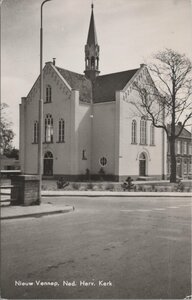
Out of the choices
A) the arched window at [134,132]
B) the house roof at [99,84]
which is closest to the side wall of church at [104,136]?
the house roof at [99,84]


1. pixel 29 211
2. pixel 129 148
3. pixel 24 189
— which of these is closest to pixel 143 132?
pixel 129 148

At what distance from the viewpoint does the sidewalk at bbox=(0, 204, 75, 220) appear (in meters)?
11.7

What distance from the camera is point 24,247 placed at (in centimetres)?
746

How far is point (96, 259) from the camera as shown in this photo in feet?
21.7

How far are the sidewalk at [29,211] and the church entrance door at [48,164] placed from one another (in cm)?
2496

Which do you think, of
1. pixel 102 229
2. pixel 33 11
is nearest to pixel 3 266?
pixel 102 229

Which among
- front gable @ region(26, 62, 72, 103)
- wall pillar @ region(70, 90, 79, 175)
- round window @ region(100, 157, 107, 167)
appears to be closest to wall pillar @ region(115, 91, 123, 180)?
round window @ region(100, 157, 107, 167)

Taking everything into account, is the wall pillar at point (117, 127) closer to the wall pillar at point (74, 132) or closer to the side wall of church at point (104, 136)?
the side wall of church at point (104, 136)

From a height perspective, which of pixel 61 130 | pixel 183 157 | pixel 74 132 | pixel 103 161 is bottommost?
pixel 103 161

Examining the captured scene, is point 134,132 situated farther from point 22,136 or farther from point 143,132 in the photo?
point 22,136

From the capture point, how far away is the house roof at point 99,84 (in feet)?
128

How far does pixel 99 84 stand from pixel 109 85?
1688 mm

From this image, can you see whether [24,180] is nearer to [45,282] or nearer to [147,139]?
[45,282]

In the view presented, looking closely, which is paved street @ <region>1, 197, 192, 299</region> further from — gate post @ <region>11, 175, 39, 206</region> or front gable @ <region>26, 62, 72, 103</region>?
front gable @ <region>26, 62, 72, 103</region>
